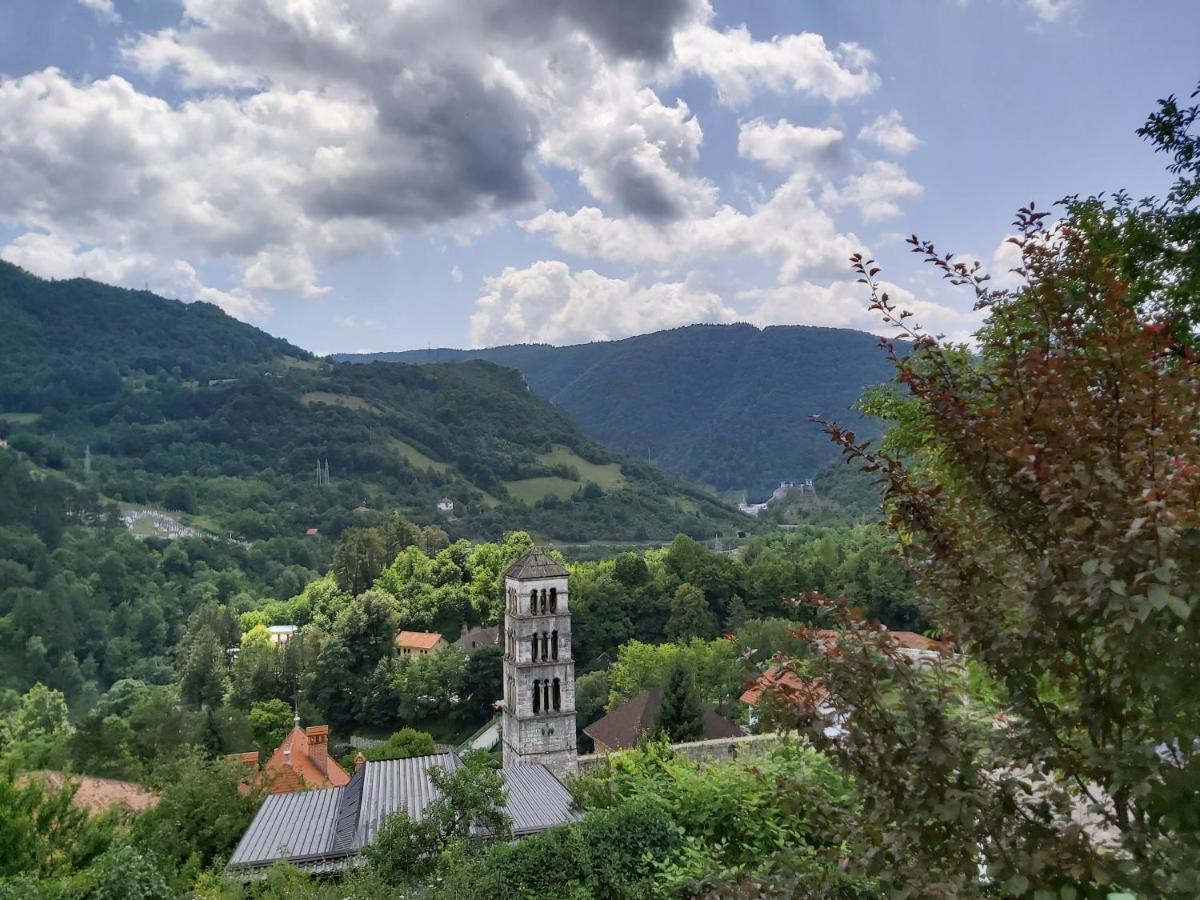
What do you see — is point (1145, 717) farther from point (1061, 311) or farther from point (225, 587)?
point (225, 587)

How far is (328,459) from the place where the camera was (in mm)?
163250

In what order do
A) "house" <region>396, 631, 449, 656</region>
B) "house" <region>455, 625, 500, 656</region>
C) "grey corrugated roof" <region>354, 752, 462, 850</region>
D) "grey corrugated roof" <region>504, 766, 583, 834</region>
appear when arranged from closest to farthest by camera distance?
"grey corrugated roof" <region>354, 752, 462, 850</region>, "grey corrugated roof" <region>504, 766, 583, 834</region>, "house" <region>455, 625, 500, 656</region>, "house" <region>396, 631, 449, 656</region>

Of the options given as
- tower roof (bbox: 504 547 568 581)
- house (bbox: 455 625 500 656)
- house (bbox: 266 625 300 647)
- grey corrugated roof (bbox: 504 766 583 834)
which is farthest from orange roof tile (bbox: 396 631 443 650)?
grey corrugated roof (bbox: 504 766 583 834)

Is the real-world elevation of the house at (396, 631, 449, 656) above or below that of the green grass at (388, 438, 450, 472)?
below

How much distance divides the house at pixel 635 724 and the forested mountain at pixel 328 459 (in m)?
97.8

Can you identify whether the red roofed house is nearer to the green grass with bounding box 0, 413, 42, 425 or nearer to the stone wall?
the stone wall

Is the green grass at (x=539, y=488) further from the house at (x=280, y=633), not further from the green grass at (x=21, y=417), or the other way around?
the green grass at (x=21, y=417)

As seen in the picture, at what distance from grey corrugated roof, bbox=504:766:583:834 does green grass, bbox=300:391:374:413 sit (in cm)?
17316

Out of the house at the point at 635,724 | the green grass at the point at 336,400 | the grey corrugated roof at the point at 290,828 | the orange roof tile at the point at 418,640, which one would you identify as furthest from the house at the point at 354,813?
the green grass at the point at 336,400

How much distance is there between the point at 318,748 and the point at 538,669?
1119 cm

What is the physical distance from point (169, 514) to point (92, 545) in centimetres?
3341

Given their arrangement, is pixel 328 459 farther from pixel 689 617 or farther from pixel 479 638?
pixel 689 617

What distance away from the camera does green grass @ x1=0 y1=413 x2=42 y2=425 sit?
562 feet

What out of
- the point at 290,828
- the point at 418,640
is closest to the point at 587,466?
the point at 418,640
